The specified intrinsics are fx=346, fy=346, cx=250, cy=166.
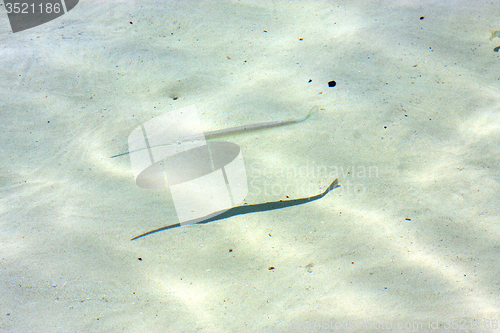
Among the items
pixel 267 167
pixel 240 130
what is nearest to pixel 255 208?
pixel 267 167

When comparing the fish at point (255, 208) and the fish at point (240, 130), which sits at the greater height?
the fish at point (240, 130)

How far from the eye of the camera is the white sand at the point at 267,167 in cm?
156

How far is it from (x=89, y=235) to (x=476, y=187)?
2.07m

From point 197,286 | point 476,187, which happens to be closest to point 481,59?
point 476,187

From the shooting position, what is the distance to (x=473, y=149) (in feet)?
6.54

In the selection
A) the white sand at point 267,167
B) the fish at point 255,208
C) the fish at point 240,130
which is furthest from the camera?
the fish at point 240,130

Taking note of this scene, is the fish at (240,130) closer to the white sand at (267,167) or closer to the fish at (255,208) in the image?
the white sand at (267,167)

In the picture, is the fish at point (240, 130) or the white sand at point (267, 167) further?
the fish at point (240, 130)

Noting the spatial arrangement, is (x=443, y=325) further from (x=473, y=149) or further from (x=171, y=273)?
(x=171, y=273)

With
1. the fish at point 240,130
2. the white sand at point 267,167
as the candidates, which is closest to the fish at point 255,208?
the white sand at point 267,167

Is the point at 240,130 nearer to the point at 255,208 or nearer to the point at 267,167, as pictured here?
the point at 267,167

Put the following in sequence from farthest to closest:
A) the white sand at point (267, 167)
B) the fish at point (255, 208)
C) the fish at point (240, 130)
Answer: the fish at point (240, 130) → the fish at point (255, 208) → the white sand at point (267, 167)

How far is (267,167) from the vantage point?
205cm

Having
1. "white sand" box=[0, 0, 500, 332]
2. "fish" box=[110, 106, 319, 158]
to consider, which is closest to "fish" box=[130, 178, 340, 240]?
→ "white sand" box=[0, 0, 500, 332]
